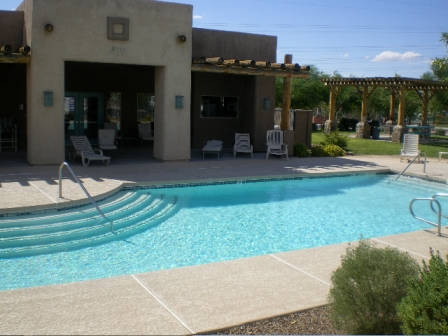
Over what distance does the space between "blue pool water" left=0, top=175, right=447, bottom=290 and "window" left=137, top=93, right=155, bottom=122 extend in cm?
903

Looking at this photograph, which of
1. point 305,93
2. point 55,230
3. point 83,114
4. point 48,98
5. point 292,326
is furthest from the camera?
point 305,93

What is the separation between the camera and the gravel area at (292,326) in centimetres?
453

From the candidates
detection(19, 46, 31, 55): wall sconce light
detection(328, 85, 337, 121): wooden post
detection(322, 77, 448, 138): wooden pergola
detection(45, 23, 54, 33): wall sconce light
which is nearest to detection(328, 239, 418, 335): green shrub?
detection(19, 46, 31, 55): wall sconce light

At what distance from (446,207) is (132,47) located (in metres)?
9.60

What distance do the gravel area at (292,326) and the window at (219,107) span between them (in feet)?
51.5

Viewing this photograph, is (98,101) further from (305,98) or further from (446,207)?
(305,98)

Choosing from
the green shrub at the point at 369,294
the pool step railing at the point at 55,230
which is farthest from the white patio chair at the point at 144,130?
the green shrub at the point at 369,294

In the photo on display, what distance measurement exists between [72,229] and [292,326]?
17.6 ft

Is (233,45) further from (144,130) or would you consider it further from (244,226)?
(244,226)

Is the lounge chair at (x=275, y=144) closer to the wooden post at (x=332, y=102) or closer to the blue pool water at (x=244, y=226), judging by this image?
the blue pool water at (x=244, y=226)

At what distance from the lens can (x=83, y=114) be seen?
20312 mm

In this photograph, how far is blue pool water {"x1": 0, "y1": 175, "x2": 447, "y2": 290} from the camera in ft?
24.0

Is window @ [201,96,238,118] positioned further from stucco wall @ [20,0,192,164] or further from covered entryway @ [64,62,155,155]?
stucco wall @ [20,0,192,164]

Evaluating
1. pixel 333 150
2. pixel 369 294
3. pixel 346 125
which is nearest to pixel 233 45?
pixel 333 150
